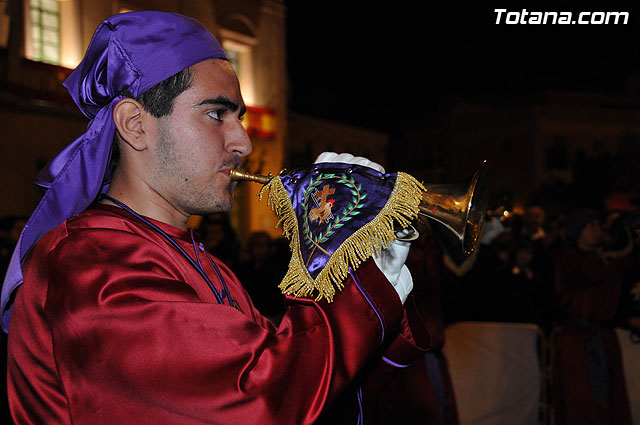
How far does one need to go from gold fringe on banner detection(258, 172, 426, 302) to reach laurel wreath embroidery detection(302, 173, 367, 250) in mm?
52

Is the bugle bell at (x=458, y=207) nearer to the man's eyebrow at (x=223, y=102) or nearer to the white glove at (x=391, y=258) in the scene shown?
the white glove at (x=391, y=258)

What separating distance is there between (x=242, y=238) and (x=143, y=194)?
16.8 m

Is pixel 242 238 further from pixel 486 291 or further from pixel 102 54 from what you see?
pixel 102 54

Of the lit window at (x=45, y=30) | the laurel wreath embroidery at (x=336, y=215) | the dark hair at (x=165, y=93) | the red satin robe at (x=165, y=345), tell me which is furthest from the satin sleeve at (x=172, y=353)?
the lit window at (x=45, y=30)

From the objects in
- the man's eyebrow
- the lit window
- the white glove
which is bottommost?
the white glove

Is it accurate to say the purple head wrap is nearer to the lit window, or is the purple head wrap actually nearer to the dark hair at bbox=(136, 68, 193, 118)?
the dark hair at bbox=(136, 68, 193, 118)

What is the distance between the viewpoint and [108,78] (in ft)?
6.35

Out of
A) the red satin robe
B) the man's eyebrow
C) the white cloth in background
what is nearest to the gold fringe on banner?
the red satin robe

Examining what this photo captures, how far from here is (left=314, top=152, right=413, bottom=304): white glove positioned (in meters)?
1.87

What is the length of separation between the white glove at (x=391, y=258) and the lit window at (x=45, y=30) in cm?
1322

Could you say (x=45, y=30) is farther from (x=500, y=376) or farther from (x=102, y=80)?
(x=102, y=80)

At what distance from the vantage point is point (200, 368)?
1493 mm

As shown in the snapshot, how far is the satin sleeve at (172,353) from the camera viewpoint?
1.49 meters

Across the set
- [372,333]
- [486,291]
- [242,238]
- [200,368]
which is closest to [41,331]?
[200,368]
